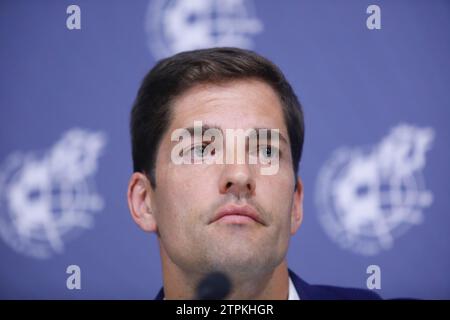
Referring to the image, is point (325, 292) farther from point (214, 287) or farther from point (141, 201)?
point (141, 201)

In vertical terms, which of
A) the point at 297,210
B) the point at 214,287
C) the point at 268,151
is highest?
the point at 268,151

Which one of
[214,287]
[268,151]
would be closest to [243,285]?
[214,287]

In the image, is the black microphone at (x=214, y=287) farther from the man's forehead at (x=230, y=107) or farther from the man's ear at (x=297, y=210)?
the man's forehead at (x=230, y=107)

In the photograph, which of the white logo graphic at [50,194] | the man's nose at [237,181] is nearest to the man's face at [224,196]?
the man's nose at [237,181]

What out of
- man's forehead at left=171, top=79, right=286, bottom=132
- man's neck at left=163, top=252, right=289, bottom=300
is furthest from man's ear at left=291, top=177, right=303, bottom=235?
man's forehead at left=171, top=79, right=286, bottom=132

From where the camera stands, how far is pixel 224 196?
2.07 m

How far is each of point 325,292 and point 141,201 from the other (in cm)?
86

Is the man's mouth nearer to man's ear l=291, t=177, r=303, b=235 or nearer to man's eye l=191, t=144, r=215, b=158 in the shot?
man's eye l=191, t=144, r=215, b=158

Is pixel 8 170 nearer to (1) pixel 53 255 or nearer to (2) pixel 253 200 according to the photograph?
(1) pixel 53 255

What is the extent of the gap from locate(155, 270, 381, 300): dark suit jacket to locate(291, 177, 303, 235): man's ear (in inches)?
7.5

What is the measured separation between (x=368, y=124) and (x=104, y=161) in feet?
3.98

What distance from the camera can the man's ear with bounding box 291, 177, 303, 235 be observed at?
2.38 meters
